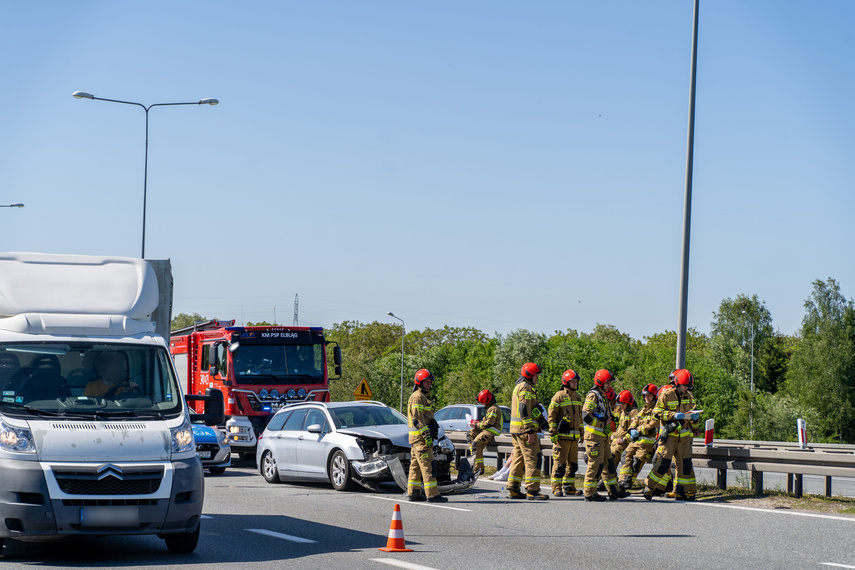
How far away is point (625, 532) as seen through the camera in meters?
11.1

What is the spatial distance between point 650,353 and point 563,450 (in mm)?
99239

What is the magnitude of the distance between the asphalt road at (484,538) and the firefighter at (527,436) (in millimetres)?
367

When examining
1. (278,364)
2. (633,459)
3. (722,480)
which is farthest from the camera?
(278,364)

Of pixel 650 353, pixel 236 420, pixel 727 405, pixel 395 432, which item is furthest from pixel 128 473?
pixel 650 353

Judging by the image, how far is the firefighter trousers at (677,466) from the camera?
14.5 m

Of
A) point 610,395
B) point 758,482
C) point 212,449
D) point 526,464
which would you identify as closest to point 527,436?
point 526,464

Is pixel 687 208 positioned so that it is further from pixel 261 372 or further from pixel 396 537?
pixel 261 372

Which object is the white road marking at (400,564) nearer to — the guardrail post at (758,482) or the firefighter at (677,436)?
the firefighter at (677,436)

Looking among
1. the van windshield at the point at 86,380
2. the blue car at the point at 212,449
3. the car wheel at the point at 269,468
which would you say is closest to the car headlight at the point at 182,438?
the van windshield at the point at 86,380

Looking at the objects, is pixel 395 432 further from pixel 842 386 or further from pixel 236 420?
pixel 842 386

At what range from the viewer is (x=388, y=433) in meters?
16.0

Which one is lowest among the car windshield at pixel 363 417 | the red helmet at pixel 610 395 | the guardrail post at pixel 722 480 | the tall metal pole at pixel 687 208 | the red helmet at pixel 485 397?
the guardrail post at pixel 722 480

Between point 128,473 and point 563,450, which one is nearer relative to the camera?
point 128,473

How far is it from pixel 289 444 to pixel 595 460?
5609 millimetres
